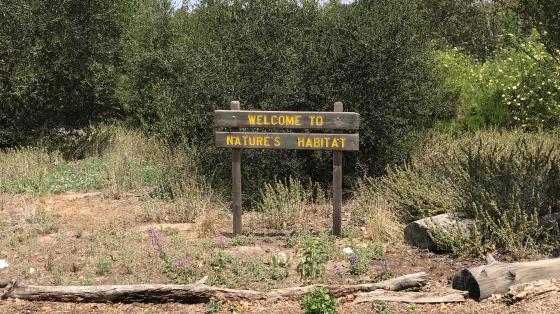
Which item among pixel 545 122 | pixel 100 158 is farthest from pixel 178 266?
pixel 545 122

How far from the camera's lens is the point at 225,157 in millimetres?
10266

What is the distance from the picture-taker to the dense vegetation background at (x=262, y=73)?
32.2ft

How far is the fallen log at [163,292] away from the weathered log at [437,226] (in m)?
1.48

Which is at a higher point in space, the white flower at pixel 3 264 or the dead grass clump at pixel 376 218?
the dead grass clump at pixel 376 218

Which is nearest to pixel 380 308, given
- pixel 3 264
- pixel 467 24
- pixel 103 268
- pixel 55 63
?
pixel 103 268

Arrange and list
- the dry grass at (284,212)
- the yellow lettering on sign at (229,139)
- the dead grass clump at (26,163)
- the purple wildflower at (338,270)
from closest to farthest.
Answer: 1. the purple wildflower at (338,270)
2. the yellow lettering on sign at (229,139)
3. the dry grass at (284,212)
4. the dead grass clump at (26,163)

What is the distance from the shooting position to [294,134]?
7.48m

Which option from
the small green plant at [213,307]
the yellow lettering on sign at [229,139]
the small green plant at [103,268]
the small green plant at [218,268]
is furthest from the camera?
the yellow lettering on sign at [229,139]

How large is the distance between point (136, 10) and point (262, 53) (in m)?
10.8

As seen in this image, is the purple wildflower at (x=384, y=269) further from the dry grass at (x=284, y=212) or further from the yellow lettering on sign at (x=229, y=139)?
the yellow lettering on sign at (x=229, y=139)

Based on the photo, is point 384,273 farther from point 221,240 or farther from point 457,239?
point 221,240

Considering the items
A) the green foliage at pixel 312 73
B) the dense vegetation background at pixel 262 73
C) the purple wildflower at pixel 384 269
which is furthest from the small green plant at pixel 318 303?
the green foliage at pixel 312 73

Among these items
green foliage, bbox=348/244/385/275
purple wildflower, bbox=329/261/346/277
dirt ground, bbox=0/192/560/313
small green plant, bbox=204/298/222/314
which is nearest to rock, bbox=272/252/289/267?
dirt ground, bbox=0/192/560/313

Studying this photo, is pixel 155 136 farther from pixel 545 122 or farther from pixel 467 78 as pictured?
pixel 545 122
